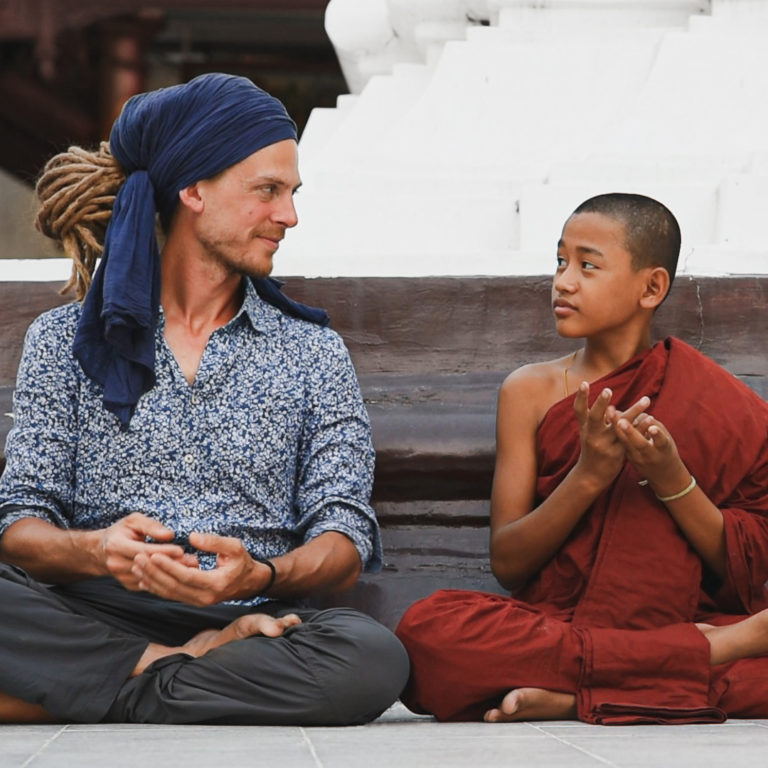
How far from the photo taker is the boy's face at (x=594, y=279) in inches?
128

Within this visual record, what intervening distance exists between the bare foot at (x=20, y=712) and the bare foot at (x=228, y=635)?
0.54 feet

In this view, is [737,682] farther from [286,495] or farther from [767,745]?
[286,495]

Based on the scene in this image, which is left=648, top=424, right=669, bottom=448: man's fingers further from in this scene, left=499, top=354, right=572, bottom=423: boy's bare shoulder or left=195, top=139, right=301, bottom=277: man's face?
left=195, top=139, right=301, bottom=277: man's face

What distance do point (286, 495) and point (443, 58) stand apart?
1.84m

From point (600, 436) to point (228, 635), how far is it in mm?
731

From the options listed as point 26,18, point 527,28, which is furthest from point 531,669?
point 26,18

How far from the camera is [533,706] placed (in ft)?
9.57

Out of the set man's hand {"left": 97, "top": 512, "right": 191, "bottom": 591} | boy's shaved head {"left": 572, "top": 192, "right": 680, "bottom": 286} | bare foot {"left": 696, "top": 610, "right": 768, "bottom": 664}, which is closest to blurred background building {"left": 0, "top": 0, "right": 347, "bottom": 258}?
boy's shaved head {"left": 572, "top": 192, "right": 680, "bottom": 286}

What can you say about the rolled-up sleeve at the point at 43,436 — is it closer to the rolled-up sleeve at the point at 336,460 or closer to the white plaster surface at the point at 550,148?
the rolled-up sleeve at the point at 336,460

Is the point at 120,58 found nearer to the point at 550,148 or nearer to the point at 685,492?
the point at 550,148

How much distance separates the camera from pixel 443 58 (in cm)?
458

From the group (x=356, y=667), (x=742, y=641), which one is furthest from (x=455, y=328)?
(x=356, y=667)

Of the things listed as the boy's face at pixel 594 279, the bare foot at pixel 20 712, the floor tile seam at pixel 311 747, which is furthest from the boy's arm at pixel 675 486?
the bare foot at pixel 20 712

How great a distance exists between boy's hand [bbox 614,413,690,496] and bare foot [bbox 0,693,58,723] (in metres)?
1.09
